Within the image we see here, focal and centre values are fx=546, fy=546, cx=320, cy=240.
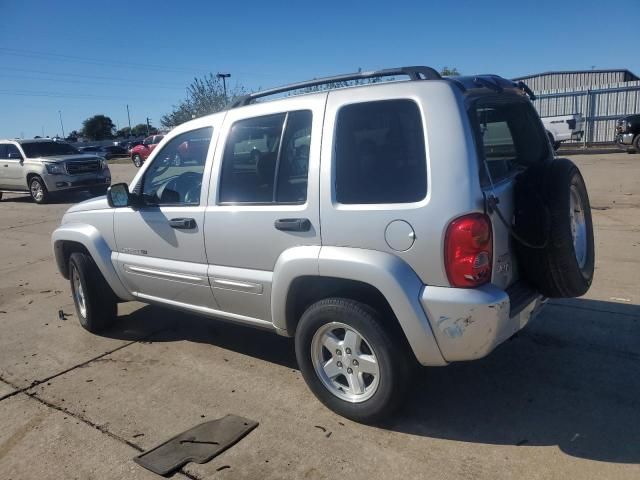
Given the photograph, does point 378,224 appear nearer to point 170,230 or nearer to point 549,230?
point 549,230

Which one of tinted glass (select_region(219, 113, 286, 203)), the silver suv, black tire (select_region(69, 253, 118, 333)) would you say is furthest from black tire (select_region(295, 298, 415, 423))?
black tire (select_region(69, 253, 118, 333))

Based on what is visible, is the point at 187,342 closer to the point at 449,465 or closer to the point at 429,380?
the point at 429,380

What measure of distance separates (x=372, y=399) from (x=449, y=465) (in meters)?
0.55

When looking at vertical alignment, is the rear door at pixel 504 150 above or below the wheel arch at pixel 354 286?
above

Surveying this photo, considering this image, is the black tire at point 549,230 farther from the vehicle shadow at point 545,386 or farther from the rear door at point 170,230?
the rear door at point 170,230

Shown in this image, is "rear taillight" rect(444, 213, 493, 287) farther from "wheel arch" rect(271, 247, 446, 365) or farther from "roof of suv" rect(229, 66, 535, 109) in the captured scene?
"roof of suv" rect(229, 66, 535, 109)

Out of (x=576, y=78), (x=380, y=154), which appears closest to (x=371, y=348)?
(x=380, y=154)

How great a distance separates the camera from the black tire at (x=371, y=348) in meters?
3.00

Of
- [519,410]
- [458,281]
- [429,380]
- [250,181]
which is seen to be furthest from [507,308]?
[250,181]

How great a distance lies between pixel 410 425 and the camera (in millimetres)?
3211

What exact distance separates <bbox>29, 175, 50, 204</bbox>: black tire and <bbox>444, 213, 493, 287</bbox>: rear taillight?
15411 millimetres

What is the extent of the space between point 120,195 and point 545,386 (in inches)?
134

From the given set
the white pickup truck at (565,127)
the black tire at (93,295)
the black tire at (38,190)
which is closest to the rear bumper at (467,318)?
the black tire at (93,295)

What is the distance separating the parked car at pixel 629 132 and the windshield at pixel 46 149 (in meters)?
18.6
